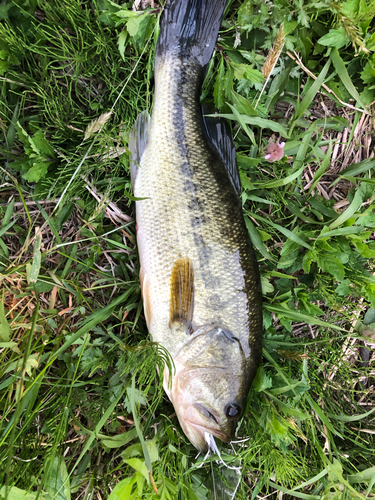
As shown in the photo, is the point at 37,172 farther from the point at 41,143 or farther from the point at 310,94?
the point at 310,94

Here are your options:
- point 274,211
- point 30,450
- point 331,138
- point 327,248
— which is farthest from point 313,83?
point 30,450

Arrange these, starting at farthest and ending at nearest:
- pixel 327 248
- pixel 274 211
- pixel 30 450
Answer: pixel 274 211 → pixel 327 248 → pixel 30 450

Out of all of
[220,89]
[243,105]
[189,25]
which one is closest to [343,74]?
[243,105]

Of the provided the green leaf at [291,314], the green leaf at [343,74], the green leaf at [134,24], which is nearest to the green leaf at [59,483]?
the green leaf at [291,314]

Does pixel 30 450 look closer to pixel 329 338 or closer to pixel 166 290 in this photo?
pixel 166 290

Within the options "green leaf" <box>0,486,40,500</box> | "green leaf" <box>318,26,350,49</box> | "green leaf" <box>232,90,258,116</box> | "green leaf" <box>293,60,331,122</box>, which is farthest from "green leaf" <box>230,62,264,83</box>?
"green leaf" <box>0,486,40,500</box>
